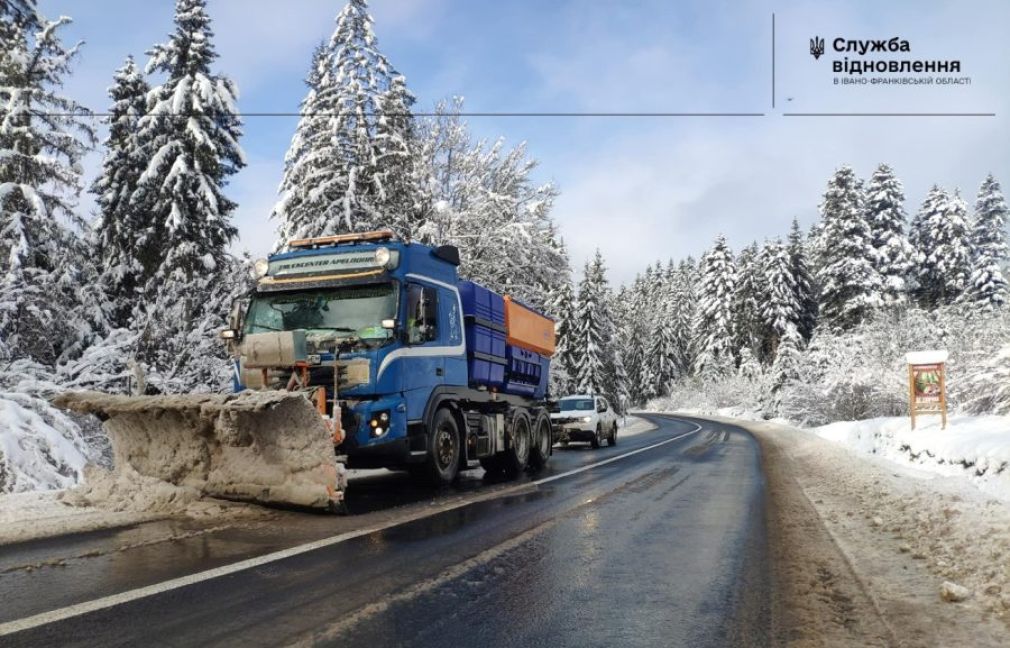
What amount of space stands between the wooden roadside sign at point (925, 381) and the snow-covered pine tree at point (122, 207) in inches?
820

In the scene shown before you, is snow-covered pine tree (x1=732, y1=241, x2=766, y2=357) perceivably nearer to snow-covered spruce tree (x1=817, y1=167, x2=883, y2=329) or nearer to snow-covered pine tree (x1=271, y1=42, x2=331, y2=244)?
snow-covered spruce tree (x1=817, y1=167, x2=883, y2=329)

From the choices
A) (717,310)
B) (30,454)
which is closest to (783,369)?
(717,310)

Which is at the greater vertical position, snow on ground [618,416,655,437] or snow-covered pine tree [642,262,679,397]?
snow-covered pine tree [642,262,679,397]

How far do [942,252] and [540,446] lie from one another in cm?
4833

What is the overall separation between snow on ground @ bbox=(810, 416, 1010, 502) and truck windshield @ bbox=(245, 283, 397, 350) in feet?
25.4

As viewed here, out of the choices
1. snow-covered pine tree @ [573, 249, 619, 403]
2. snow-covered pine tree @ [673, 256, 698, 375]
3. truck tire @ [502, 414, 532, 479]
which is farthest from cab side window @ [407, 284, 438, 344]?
snow-covered pine tree @ [673, 256, 698, 375]

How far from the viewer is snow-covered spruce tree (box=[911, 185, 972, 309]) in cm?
4947

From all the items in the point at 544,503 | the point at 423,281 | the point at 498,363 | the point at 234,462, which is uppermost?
the point at 423,281

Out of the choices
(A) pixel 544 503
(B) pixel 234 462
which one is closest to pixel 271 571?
(B) pixel 234 462

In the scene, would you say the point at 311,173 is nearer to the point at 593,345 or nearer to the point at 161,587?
the point at 161,587

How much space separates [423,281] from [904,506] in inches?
265

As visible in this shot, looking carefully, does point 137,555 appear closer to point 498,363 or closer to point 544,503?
point 544,503

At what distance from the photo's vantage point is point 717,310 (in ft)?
234

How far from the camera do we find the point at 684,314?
93312mm
